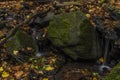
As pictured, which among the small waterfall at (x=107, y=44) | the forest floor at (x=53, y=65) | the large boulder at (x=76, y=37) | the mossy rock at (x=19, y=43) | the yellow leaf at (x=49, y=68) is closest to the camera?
the forest floor at (x=53, y=65)

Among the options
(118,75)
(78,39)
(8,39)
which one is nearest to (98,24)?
(78,39)

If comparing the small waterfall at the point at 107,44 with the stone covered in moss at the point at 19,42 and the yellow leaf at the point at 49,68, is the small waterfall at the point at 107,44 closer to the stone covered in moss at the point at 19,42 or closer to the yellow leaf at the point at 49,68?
the yellow leaf at the point at 49,68

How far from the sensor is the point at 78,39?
720 cm

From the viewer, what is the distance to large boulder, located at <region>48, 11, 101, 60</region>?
721cm

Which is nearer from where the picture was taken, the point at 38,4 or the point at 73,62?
the point at 73,62

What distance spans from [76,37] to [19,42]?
1.69 meters

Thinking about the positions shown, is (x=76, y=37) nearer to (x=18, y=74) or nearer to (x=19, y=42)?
(x=19, y=42)

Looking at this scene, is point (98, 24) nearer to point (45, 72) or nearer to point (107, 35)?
point (107, 35)

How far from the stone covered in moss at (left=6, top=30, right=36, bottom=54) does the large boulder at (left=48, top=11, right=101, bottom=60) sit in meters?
0.78

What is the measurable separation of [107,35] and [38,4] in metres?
3.74

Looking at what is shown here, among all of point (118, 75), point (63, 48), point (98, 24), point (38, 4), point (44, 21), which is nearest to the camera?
point (118, 75)

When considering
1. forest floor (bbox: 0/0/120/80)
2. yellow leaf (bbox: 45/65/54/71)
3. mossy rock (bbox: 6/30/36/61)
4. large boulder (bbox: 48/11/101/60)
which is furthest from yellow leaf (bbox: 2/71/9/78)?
large boulder (bbox: 48/11/101/60)

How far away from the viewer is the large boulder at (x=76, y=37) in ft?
23.6

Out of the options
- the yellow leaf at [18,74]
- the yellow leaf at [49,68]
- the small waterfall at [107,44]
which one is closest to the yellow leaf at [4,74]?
the yellow leaf at [18,74]
